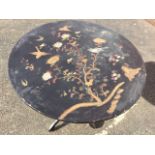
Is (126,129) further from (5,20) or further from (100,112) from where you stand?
(5,20)

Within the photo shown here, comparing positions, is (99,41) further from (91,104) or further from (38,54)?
(91,104)

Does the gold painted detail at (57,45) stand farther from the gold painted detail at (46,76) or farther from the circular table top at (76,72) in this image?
the gold painted detail at (46,76)

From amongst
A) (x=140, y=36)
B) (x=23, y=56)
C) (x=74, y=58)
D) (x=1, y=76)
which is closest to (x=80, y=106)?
(x=74, y=58)

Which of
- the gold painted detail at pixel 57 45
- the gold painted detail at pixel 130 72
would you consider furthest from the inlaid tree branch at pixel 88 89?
the gold painted detail at pixel 57 45

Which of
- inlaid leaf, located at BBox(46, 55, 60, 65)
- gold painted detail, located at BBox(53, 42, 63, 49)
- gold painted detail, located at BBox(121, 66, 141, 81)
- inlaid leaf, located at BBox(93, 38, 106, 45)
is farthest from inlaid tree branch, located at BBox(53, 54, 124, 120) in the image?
gold painted detail, located at BBox(53, 42, 63, 49)

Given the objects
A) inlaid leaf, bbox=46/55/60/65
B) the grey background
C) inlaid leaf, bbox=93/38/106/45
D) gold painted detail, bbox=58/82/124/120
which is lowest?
the grey background

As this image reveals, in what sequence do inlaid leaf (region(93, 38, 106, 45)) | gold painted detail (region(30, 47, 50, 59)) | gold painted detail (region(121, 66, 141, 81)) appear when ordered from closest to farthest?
gold painted detail (region(121, 66, 141, 81))
gold painted detail (region(30, 47, 50, 59))
inlaid leaf (region(93, 38, 106, 45))

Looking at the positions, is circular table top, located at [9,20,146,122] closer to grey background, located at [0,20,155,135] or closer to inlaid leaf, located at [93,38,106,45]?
inlaid leaf, located at [93,38,106,45]

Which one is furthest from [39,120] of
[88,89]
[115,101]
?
[115,101]
